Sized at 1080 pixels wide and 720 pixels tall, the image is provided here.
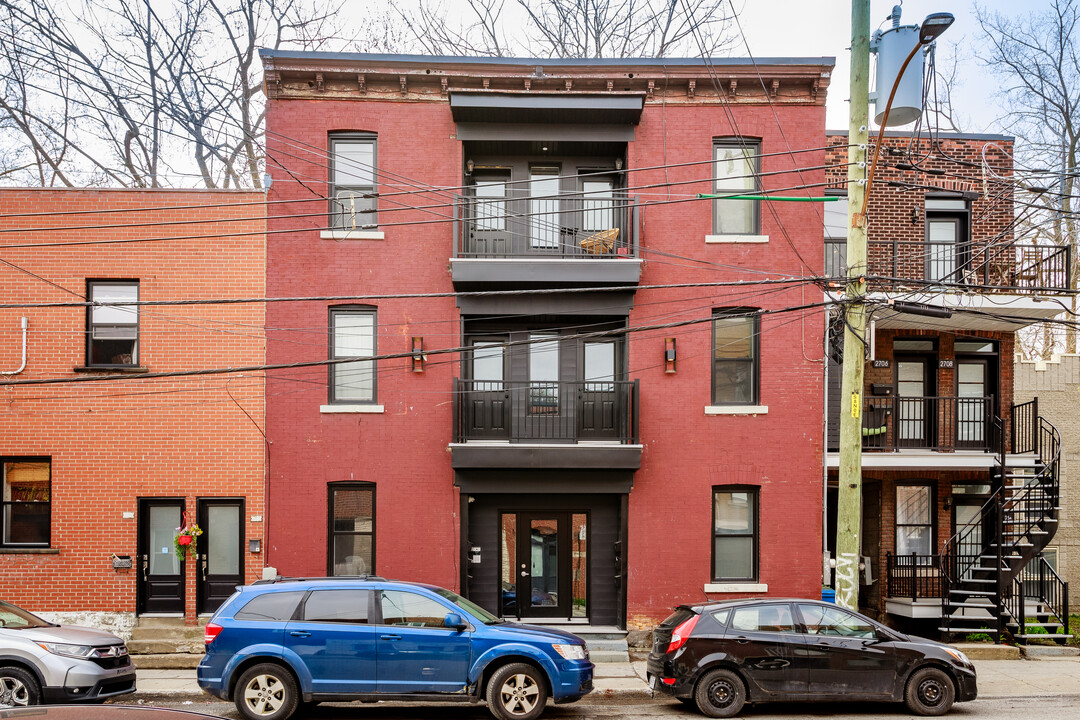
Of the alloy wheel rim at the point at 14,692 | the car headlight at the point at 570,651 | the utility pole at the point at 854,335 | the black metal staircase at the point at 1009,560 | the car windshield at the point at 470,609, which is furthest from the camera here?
the black metal staircase at the point at 1009,560

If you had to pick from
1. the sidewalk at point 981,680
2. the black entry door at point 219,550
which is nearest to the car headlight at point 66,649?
the sidewalk at point 981,680

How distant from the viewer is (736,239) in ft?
51.5

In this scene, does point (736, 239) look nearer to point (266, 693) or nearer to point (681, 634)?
point (681, 634)

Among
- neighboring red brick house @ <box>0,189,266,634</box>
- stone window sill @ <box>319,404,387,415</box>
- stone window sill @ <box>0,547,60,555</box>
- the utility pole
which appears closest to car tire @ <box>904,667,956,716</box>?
the utility pole

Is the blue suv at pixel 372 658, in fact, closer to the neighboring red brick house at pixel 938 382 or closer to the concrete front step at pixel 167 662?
the concrete front step at pixel 167 662

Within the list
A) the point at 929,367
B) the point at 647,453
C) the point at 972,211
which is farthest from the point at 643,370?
the point at 972,211

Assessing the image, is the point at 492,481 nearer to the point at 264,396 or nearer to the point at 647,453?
the point at 647,453

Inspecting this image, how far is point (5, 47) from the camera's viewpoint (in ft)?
70.8

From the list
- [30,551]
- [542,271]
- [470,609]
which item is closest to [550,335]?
[542,271]

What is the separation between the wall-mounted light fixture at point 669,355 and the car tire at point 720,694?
602 cm

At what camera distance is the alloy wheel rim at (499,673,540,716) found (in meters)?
10.4

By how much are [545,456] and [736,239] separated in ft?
17.3

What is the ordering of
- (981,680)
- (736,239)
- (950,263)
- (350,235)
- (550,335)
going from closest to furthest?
(981,680)
(350,235)
(736,239)
(550,335)
(950,263)

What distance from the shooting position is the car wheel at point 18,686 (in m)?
10.2
